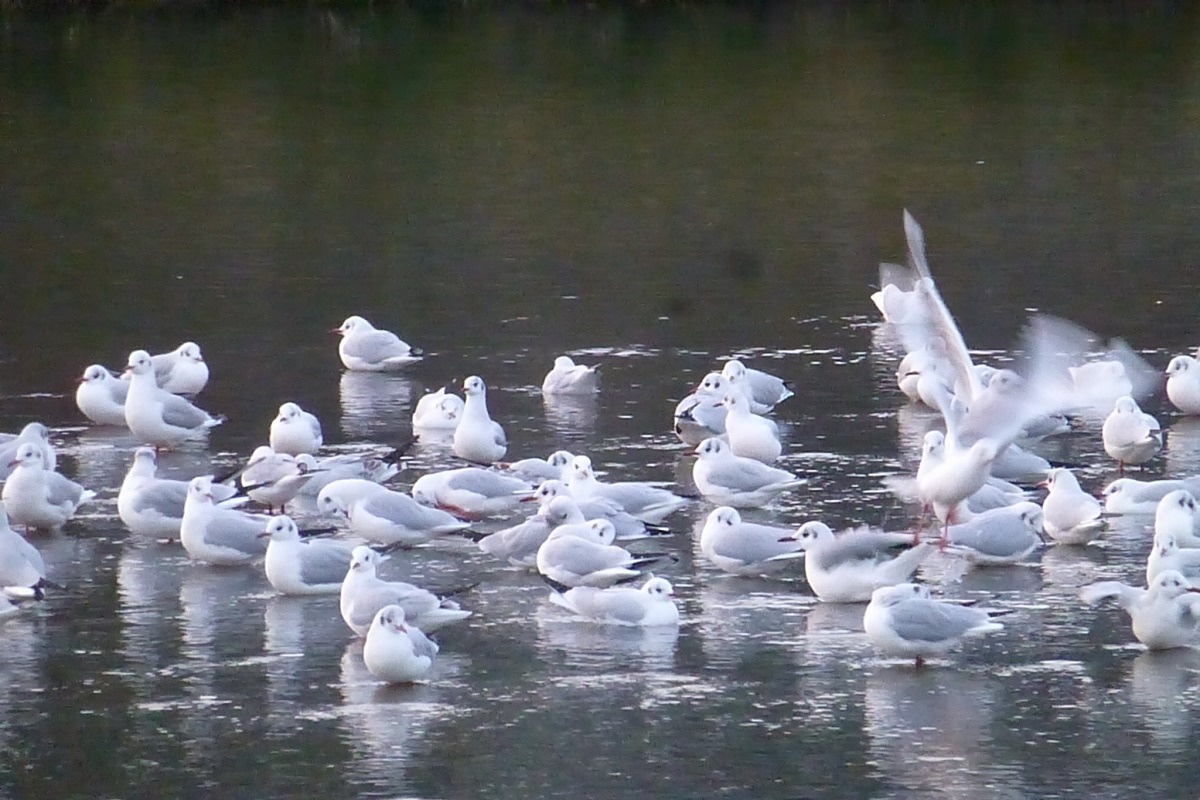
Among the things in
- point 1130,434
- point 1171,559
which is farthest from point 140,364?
point 1171,559

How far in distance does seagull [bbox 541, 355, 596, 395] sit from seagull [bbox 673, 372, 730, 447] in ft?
3.53

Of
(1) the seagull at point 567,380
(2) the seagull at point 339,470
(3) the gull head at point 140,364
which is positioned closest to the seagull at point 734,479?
(2) the seagull at point 339,470

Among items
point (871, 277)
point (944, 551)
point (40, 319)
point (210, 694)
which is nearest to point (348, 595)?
point (210, 694)

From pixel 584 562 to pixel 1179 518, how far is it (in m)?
2.64

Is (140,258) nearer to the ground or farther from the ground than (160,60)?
nearer to the ground

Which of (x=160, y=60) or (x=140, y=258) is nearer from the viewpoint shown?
(x=140, y=258)

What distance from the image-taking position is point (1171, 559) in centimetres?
959

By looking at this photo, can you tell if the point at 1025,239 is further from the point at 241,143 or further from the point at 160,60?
the point at 160,60

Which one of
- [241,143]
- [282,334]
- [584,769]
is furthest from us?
[241,143]

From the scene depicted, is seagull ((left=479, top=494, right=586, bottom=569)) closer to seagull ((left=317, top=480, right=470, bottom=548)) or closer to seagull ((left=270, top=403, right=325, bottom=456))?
seagull ((left=317, top=480, right=470, bottom=548))

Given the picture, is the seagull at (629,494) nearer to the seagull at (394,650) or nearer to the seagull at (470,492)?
the seagull at (470,492)

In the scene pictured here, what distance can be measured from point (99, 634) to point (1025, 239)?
40.7 ft

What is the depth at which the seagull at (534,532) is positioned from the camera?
1042cm

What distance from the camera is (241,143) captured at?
28.0m
